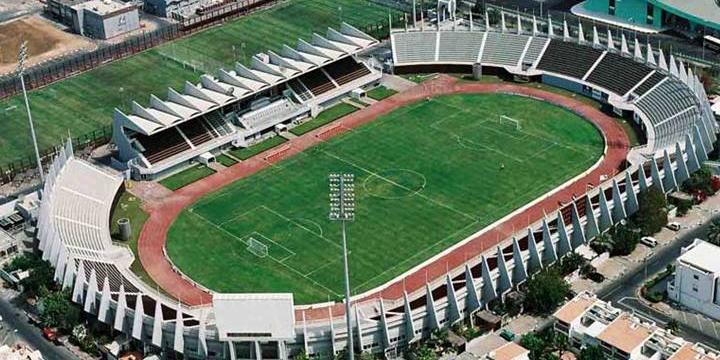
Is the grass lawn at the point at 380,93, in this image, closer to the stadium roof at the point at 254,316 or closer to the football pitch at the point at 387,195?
the football pitch at the point at 387,195

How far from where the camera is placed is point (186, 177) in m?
134

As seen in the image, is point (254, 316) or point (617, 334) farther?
point (617, 334)

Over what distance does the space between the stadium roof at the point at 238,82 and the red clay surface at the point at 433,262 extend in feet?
26.7

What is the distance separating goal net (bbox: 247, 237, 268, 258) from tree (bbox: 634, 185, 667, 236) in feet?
133

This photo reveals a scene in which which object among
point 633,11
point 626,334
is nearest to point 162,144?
point 626,334

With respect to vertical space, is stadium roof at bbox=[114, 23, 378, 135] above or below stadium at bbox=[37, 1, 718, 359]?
above

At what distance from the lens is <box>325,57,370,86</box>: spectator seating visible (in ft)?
497

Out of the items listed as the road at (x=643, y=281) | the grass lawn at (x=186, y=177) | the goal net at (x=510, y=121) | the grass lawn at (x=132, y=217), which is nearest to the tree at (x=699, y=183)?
the road at (x=643, y=281)

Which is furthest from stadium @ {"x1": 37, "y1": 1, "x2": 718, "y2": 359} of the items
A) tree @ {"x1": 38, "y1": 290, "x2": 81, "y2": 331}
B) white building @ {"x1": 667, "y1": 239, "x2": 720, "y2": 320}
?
white building @ {"x1": 667, "y1": 239, "x2": 720, "y2": 320}

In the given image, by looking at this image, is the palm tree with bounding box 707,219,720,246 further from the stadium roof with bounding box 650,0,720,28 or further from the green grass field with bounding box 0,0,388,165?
the green grass field with bounding box 0,0,388,165

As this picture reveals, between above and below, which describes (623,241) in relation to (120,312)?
above

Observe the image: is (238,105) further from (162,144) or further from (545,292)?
(545,292)

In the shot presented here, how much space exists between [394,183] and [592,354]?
3991 cm

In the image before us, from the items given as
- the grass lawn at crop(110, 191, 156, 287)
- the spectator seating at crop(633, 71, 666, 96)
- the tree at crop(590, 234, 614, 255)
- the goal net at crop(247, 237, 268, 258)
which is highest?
the spectator seating at crop(633, 71, 666, 96)
